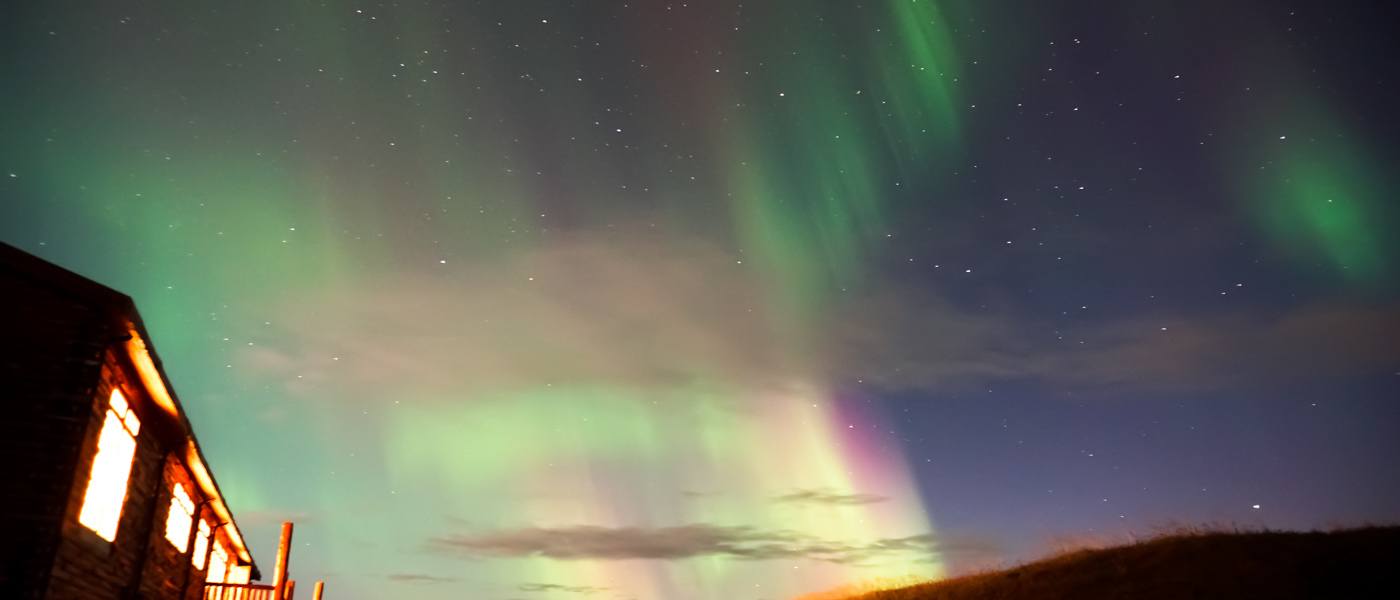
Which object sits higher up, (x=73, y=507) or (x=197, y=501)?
(x=197, y=501)

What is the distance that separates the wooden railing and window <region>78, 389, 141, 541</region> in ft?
31.9

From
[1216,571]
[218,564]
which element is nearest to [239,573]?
[218,564]

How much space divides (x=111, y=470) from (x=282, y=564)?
37.1 feet

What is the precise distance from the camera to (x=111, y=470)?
13.9 metres

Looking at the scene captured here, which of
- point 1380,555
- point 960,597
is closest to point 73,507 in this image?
point 960,597

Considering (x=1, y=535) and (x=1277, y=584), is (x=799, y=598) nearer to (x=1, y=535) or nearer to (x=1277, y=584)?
(x=1277, y=584)

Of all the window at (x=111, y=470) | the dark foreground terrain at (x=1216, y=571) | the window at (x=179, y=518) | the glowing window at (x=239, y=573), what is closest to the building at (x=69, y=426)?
the window at (x=111, y=470)

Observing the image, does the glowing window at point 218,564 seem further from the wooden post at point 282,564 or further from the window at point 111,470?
the window at point 111,470

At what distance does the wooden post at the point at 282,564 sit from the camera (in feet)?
75.5

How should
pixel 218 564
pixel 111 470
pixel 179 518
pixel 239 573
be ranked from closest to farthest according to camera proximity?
pixel 111 470 → pixel 179 518 → pixel 218 564 → pixel 239 573

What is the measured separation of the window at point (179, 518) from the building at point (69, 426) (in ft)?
10.8

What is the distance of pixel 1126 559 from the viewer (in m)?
26.3

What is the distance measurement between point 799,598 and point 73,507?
31400 mm

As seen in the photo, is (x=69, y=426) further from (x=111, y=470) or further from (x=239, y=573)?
(x=239, y=573)
